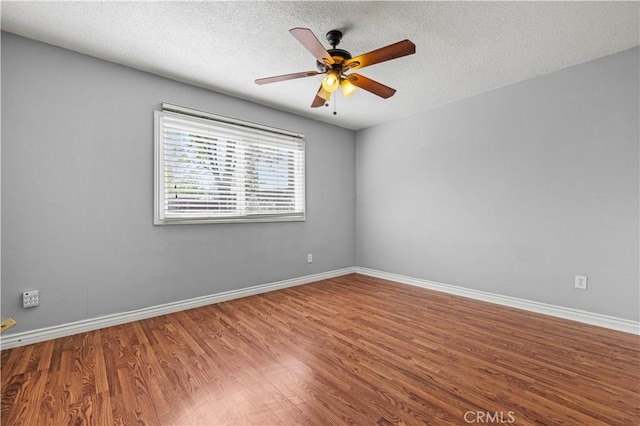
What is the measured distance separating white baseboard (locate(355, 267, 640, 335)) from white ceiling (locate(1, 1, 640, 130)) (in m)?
2.42

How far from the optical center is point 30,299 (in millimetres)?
2357

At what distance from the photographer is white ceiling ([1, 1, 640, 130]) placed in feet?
6.73

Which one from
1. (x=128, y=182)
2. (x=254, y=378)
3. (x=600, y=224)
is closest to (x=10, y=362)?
(x=128, y=182)

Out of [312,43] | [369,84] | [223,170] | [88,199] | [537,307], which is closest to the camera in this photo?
[312,43]

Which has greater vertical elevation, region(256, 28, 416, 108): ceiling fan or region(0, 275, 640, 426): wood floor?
region(256, 28, 416, 108): ceiling fan

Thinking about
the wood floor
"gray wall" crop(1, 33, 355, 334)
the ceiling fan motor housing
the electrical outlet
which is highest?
the ceiling fan motor housing

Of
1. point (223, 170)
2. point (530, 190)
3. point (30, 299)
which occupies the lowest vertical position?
point (30, 299)

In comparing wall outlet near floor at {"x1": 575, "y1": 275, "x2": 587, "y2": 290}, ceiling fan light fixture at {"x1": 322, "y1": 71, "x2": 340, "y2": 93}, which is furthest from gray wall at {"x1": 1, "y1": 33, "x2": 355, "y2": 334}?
wall outlet near floor at {"x1": 575, "y1": 275, "x2": 587, "y2": 290}

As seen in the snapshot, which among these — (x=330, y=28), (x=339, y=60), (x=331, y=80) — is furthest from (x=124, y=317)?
(x=330, y=28)

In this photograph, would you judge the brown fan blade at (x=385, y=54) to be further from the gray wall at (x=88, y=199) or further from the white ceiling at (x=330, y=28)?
the gray wall at (x=88, y=199)

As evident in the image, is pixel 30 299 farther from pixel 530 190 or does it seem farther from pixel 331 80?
pixel 530 190

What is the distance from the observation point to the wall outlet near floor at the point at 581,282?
2804 millimetres

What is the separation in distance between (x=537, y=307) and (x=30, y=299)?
4.72 m

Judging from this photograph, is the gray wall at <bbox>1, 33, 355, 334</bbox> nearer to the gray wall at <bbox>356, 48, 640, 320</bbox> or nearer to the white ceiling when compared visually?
the white ceiling
